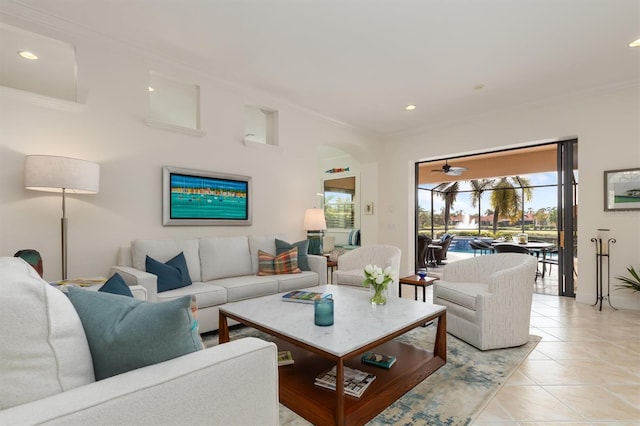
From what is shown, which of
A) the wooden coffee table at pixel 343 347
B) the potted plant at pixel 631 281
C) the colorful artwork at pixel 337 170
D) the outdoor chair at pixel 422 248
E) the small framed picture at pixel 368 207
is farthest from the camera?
the colorful artwork at pixel 337 170

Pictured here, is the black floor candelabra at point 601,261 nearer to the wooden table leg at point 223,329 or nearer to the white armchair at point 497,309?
the white armchair at point 497,309

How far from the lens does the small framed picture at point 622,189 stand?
415 cm

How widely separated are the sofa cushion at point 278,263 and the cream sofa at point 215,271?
100mm

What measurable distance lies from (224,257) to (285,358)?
181 centimetres

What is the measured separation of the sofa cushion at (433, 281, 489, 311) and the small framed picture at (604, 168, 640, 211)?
2506 mm

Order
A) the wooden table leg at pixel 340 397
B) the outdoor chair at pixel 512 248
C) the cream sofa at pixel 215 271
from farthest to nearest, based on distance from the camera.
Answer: the outdoor chair at pixel 512 248
the cream sofa at pixel 215 271
the wooden table leg at pixel 340 397

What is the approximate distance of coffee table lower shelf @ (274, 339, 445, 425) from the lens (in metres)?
1.80

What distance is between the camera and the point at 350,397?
1.89m

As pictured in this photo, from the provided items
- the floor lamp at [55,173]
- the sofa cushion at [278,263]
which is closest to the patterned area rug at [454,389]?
the sofa cushion at [278,263]

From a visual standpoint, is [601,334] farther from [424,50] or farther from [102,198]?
[102,198]

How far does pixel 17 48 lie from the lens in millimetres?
3387

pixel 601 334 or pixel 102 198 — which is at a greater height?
pixel 102 198

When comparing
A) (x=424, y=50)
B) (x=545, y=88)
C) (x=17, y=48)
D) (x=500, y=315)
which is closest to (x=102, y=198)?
(x=17, y=48)

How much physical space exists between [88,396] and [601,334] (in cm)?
422
